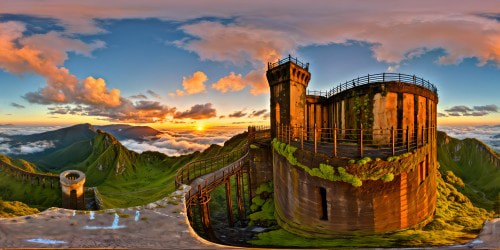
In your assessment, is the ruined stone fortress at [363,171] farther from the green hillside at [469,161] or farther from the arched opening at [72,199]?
the green hillside at [469,161]

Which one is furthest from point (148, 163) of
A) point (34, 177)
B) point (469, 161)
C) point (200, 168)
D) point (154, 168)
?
point (469, 161)

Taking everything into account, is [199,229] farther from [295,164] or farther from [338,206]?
[338,206]

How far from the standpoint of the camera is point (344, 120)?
2519 centimetres

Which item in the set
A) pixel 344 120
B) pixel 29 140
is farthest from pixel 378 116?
pixel 29 140

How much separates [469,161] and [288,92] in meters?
111

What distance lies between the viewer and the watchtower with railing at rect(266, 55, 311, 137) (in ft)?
83.2

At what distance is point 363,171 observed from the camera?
13.3 metres

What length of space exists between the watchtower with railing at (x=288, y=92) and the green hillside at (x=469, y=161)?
73.1m

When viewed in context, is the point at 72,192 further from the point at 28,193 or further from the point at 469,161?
the point at 469,161

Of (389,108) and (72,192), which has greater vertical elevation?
(389,108)

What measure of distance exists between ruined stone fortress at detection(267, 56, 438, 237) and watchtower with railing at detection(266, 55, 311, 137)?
151 mm

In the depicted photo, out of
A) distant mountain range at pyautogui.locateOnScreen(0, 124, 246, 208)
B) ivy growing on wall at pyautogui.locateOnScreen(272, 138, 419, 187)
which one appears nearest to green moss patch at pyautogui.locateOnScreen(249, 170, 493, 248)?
ivy growing on wall at pyautogui.locateOnScreen(272, 138, 419, 187)

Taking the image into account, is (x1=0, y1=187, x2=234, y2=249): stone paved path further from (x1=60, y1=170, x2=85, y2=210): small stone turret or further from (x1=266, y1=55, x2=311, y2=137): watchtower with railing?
(x1=266, y1=55, x2=311, y2=137): watchtower with railing

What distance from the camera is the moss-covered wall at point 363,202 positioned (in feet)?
44.9
